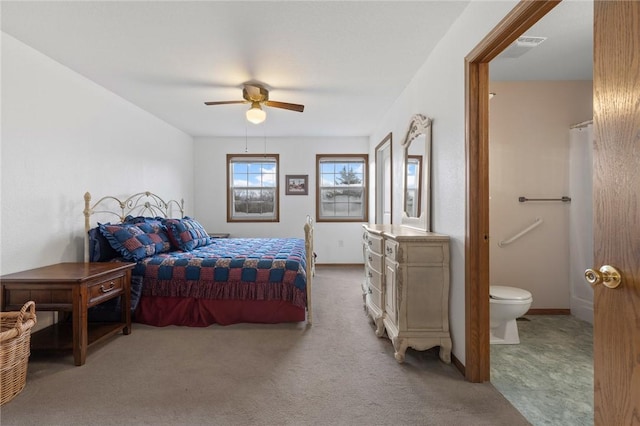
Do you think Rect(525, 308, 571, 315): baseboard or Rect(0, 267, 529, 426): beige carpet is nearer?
Rect(0, 267, 529, 426): beige carpet

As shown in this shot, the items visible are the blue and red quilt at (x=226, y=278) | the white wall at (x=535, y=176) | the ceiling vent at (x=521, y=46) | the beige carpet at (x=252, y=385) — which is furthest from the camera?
the white wall at (x=535, y=176)

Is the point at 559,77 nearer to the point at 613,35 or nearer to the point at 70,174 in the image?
the point at 613,35

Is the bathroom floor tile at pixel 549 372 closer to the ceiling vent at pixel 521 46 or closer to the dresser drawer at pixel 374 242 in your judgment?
the dresser drawer at pixel 374 242

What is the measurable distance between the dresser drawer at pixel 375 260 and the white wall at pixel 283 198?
2756mm

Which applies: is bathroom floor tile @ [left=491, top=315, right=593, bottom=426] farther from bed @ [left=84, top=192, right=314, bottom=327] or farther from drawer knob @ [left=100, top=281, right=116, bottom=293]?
drawer knob @ [left=100, top=281, right=116, bottom=293]

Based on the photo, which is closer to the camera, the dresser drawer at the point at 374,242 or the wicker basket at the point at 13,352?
the wicker basket at the point at 13,352

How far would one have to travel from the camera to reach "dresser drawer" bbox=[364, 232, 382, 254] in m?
2.78

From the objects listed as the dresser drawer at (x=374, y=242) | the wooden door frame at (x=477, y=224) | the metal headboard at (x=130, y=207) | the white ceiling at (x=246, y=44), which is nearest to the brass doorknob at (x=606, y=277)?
the wooden door frame at (x=477, y=224)

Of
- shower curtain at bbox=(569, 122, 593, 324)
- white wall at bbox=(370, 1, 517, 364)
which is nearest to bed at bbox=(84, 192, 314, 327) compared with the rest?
white wall at bbox=(370, 1, 517, 364)

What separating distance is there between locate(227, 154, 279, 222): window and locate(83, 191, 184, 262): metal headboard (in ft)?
3.42

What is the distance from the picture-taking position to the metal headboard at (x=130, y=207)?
3233mm

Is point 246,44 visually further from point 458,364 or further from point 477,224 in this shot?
point 458,364

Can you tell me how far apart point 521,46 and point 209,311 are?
3.71 m

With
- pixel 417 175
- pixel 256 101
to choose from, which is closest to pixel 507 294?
pixel 417 175
